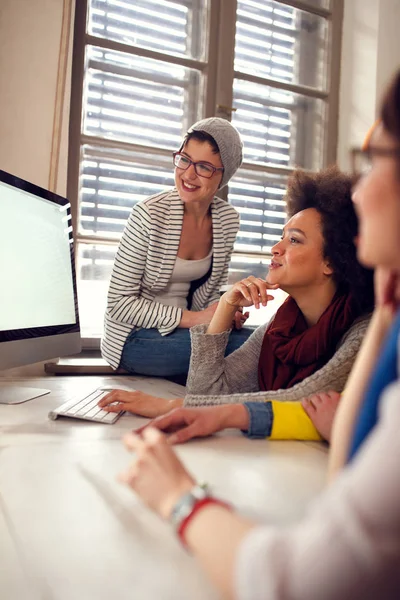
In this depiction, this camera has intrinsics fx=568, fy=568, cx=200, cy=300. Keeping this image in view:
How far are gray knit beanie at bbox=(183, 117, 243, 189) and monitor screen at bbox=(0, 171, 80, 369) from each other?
76 cm

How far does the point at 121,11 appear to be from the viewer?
3.00 metres

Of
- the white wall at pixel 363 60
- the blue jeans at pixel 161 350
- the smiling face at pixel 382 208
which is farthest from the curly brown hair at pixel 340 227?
the white wall at pixel 363 60

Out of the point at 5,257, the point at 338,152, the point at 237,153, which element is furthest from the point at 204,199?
the point at 338,152

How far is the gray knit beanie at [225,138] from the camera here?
2297mm

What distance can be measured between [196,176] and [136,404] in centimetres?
121

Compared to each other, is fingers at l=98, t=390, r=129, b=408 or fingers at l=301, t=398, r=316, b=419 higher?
A: fingers at l=301, t=398, r=316, b=419

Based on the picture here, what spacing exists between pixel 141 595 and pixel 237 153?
2.06 meters

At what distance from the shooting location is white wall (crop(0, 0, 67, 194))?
2502 mm

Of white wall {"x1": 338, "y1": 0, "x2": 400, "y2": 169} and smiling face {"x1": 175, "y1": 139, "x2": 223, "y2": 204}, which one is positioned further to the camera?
white wall {"x1": 338, "y1": 0, "x2": 400, "y2": 169}

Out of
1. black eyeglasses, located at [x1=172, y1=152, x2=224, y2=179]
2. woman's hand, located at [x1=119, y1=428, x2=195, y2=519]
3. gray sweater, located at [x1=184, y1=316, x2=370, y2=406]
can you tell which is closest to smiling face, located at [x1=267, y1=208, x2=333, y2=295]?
gray sweater, located at [x1=184, y1=316, x2=370, y2=406]

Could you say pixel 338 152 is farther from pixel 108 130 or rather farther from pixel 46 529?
pixel 46 529

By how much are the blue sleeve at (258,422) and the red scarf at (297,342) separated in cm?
39

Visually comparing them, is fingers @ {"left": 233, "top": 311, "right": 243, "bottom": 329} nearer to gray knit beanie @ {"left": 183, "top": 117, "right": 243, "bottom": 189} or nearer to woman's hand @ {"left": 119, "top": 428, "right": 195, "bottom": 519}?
gray knit beanie @ {"left": 183, "top": 117, "right": 243, "bottom": 189}

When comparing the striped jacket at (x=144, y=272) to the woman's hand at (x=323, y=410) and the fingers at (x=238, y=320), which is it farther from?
the woman's hand at (x=323, y=410)
